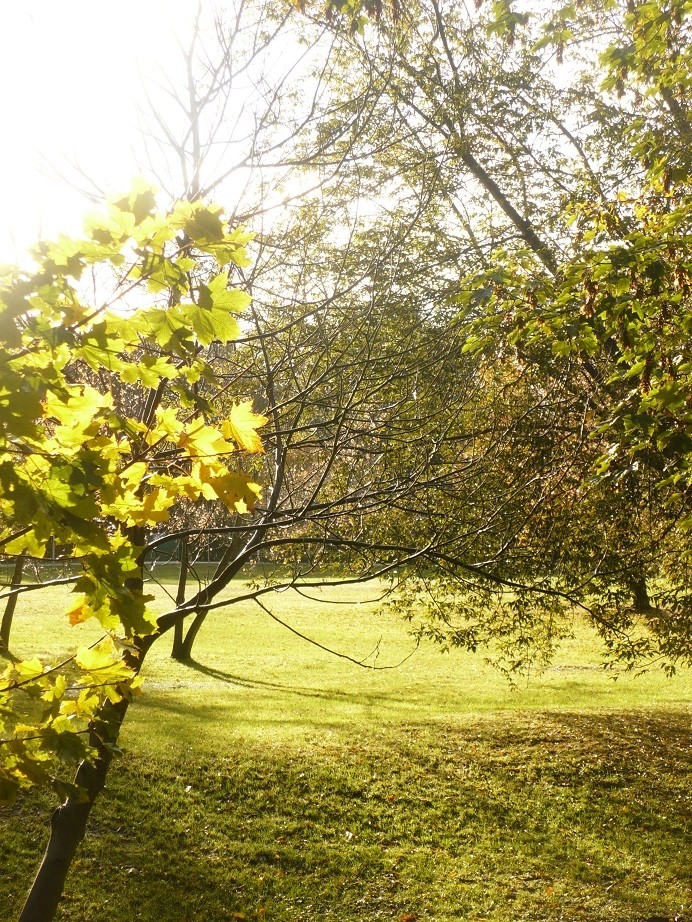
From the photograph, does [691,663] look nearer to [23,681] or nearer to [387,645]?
[23,681]

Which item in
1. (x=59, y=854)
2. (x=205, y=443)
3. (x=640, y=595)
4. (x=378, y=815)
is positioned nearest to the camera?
(x=205, y=443)

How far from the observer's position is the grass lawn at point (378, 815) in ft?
21.6

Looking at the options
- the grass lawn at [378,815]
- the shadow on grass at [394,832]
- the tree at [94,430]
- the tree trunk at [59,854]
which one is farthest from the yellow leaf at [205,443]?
the shadow on grass at [394,832]

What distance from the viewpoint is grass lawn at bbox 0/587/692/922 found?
6582mm

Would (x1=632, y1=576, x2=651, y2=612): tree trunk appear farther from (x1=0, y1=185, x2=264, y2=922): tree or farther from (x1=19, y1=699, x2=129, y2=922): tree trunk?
(x1=0, y1=185, x2=264, y2=922): tree

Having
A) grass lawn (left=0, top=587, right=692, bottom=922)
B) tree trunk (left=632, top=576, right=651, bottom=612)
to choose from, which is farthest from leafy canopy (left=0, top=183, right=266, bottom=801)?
tree trunk (left=632, top=576, right=651, bottom=612)

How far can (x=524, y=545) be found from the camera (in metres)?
7.64

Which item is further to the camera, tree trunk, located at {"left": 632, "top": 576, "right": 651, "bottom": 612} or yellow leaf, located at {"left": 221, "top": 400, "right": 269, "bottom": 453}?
tree trunk, located at {"left": 632, "top": 576, "right": 651, "bottom": 612}

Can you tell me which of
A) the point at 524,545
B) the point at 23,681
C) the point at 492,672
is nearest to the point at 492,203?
the point at 524,545

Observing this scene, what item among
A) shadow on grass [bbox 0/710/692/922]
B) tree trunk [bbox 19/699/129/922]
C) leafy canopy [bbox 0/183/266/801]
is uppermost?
leafy canopy [bbox 0/183/266/801]

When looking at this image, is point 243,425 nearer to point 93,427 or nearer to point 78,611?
point 93,427

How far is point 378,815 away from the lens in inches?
321

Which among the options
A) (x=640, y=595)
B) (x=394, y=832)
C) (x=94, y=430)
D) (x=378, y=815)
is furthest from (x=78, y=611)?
(x=640, y=595)

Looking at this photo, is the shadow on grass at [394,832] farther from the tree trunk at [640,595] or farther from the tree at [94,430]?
the tree at [94,430]
